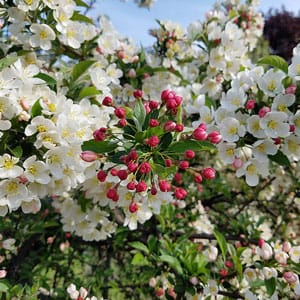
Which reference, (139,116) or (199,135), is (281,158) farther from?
→ (139,116)

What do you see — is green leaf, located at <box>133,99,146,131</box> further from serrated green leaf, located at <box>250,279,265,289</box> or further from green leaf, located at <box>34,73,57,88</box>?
serrated green leaf, located at <box>250,279,265,289</box>

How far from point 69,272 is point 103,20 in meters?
1.86

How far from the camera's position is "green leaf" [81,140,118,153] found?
1.54m

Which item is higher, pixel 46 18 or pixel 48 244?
pixel 46 18

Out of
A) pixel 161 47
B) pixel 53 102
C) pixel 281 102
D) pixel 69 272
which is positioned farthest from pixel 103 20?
pixel 69 272

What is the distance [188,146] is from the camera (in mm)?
1509

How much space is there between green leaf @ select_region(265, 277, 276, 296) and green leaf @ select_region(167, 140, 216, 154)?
28.3 inches

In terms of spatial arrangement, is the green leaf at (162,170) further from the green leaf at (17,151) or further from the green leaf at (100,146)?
the green leaf at (17,151)

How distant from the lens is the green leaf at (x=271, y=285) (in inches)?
70.8

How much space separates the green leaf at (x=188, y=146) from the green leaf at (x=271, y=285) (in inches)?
28.3

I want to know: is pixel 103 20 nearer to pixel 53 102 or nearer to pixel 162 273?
pixel 53 102

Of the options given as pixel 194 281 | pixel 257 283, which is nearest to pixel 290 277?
pixel 257 283

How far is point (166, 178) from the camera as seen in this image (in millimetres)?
1603

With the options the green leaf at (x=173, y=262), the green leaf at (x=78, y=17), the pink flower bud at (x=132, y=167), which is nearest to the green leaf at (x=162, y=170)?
the pink flower bud at (x=132, y=167)
